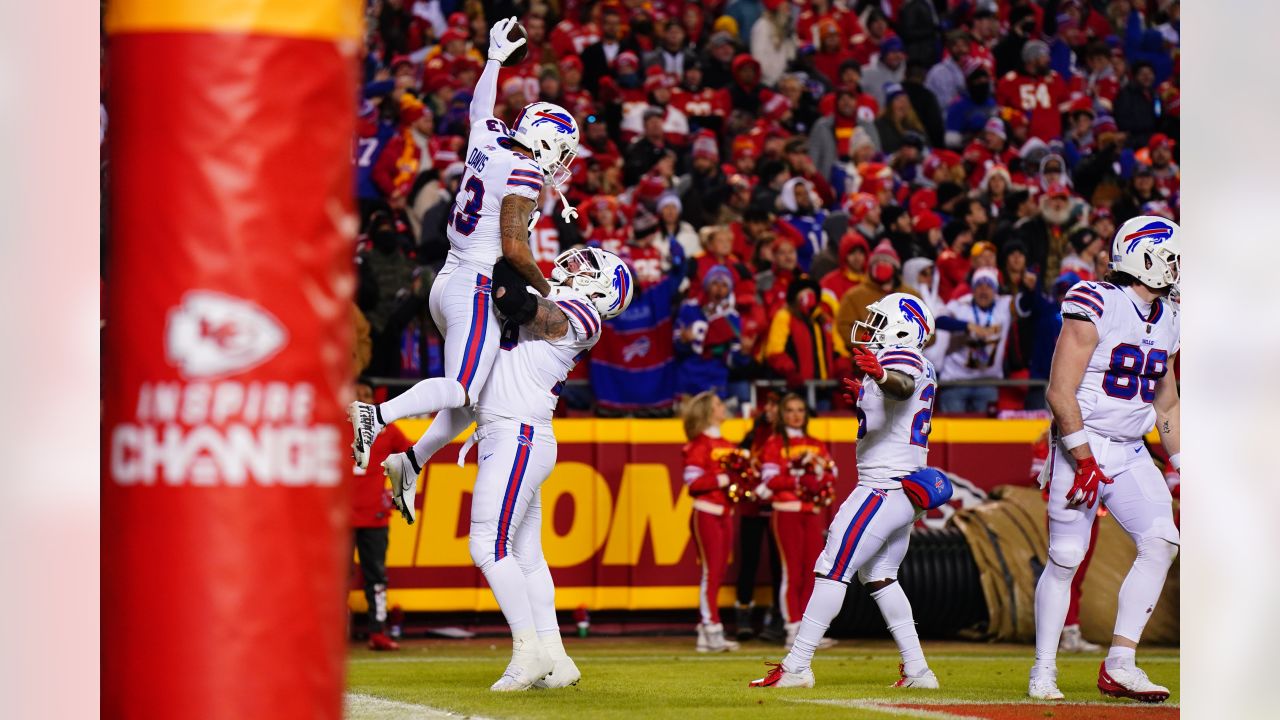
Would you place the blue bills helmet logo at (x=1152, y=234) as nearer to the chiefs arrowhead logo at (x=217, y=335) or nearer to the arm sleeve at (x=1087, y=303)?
the arm sleeve at (x=1087, y=303)

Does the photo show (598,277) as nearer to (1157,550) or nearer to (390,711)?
(390,711)

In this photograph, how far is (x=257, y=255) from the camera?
2.58 m

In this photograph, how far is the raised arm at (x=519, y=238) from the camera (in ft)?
30.5

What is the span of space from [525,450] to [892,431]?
2160 millimetres

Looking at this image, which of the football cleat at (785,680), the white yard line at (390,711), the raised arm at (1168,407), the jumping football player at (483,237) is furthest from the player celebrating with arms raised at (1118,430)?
the white yard line at (390,711)

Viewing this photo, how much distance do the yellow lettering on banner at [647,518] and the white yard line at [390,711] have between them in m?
5.81

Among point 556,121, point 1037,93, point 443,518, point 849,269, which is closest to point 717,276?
point 849,269

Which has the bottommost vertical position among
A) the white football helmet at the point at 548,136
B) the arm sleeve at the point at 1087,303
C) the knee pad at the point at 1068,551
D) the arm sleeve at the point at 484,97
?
the knee pad at the point at 1068,551

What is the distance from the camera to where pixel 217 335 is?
2596 millimetres

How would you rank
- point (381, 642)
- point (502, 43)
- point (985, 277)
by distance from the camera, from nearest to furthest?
point (502, 43)
point (381, 642)
point (985, 277)

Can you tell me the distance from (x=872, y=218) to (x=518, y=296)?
8.30 metres
